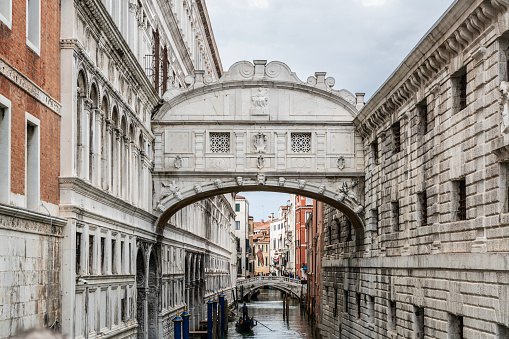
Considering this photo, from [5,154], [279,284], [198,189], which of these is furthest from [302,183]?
[279,284]

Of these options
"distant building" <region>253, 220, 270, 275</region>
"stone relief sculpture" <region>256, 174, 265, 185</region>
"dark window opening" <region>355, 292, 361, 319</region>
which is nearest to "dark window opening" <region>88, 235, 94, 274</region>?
"stone relief sculpture" <region>256, 174, 265, 185</region>

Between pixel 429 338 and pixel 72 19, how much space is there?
10575 mm

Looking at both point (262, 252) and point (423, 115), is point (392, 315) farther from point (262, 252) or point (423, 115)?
point (262, 252)

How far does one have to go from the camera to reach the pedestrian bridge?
230 ft

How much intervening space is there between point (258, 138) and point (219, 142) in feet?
4.28

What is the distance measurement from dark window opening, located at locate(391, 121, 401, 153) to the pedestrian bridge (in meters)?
45.7

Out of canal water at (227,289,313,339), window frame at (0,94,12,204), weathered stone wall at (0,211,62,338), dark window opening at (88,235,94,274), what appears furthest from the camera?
canal water at (227,289,313,339)

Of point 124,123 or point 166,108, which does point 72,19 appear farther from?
point 166,108

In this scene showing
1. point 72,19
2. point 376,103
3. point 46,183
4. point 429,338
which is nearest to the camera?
point 46,183

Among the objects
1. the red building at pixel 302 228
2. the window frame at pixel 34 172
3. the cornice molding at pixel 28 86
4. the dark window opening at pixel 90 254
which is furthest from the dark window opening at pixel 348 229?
the red building at pixel 302 228

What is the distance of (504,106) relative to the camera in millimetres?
13531

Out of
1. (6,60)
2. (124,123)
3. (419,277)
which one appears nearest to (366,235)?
(419,277)

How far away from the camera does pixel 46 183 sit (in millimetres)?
14398

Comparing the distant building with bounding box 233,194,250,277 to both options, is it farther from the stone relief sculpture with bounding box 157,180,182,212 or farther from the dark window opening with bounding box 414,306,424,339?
the dark window opening with bounding box 414,306,424,339
